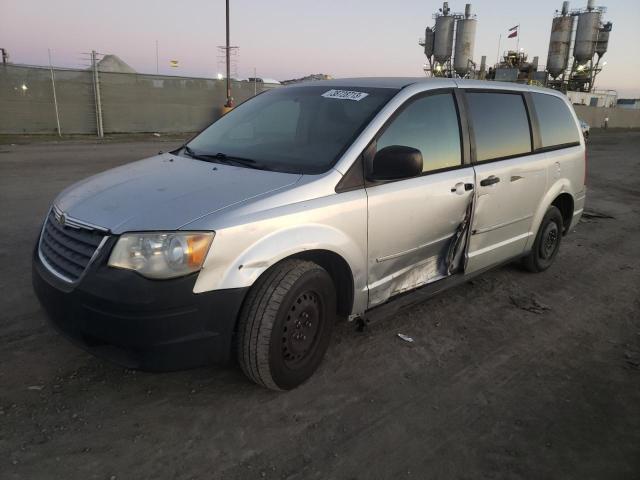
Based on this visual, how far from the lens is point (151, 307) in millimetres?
2277

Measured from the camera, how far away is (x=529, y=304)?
430 centimetres

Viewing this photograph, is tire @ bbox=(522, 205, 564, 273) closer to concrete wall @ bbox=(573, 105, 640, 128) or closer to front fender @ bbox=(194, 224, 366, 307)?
front fender @ bbox=(194, 224, 366, 307)

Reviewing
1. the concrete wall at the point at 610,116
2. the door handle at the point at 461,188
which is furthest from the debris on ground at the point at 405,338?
the concrete wall at the point at 610,116

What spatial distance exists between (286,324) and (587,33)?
58.5 meters

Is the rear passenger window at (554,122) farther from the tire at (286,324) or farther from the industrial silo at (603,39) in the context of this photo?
the industrial silo at (603,39)

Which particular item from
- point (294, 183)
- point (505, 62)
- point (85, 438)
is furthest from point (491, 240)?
point (505, 62)

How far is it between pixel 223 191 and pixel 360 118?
3.49 feet

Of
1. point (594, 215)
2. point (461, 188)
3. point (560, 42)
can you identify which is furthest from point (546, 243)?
point (560, 42)

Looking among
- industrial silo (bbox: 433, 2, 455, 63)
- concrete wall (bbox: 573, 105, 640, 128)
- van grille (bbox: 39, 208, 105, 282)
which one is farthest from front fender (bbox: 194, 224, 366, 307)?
industrial silo (bbox: 433, 2, 455, 63)

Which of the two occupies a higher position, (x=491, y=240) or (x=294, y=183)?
(x=294, y=183)

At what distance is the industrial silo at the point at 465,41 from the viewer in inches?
1813

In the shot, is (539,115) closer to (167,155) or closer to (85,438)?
(167,155)

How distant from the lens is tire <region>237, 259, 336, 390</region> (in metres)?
2.54

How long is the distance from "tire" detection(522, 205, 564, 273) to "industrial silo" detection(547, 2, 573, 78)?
53.8 m
